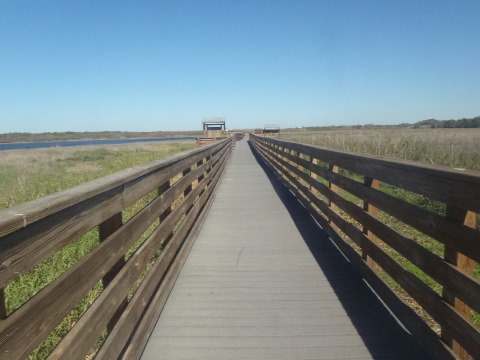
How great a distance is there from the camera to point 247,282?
384cm

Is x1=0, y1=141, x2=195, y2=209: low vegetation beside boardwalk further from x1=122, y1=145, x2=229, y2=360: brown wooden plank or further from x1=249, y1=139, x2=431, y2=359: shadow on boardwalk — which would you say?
x1=249, y1=139, x2=431, y2=359: shadow on boardwalk

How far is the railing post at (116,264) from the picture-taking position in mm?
2205

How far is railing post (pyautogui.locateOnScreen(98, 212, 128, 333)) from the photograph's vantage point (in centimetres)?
221

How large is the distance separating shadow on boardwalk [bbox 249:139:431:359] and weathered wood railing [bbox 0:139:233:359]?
5.35 feet

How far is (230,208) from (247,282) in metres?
3.89

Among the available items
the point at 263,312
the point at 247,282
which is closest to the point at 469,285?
the point at 263,312

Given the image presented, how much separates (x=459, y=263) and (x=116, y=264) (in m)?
2.03

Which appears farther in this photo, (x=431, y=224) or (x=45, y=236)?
(x=431, y=224)

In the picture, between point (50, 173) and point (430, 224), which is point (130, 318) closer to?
point (430, 224)

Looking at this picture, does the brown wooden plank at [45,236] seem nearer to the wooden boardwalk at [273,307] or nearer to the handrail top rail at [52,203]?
the handrail top rail at [52,203]

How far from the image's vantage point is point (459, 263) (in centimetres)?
213

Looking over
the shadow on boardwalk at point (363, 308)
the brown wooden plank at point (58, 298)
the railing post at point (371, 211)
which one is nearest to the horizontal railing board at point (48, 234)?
the brown wooden plank at point (58, 298)

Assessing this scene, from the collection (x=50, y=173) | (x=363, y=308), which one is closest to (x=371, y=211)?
(x=363, y=308)

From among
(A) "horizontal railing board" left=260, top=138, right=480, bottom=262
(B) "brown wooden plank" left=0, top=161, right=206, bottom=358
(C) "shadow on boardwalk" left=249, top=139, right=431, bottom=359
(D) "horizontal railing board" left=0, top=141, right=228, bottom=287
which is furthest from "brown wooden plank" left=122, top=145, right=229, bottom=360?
(A) "horizontal railing board" left=260, top=138, right=480, bottom=262
